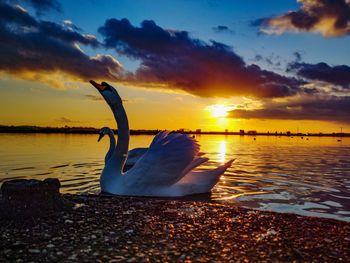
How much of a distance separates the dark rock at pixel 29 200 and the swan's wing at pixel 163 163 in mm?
3157

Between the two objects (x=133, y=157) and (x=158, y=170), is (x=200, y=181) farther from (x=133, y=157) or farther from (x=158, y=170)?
(x=133, y=157)

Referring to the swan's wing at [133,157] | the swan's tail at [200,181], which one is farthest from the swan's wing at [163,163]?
A: the swan's wing at [133,157]

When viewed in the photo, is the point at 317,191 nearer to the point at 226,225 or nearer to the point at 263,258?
the point at 226,225

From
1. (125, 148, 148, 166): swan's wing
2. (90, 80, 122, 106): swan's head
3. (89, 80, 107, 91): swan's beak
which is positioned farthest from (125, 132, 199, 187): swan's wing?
(125, 148, 148, 166): swan's wing

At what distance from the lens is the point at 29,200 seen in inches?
267

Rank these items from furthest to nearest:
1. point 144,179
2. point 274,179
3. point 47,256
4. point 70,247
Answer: point 274,179
point 144,179
point 70,247
point 47,256

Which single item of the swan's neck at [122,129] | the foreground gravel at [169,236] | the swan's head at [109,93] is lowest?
the foreground gravel at [169,236]

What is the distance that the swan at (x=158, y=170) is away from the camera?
10.3m

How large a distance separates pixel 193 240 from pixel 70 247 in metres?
1.80

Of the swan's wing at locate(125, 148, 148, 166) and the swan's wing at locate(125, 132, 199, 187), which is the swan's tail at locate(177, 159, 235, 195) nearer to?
the swan's wing at locate(125, 132, 199, 187)

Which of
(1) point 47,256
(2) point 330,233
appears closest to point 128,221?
(1) point 47,256

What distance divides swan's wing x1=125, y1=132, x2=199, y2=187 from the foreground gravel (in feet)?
8.49

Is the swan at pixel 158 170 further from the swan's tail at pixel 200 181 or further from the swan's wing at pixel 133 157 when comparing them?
the swan's wing at pixel 133 157

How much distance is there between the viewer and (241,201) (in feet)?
34.3
